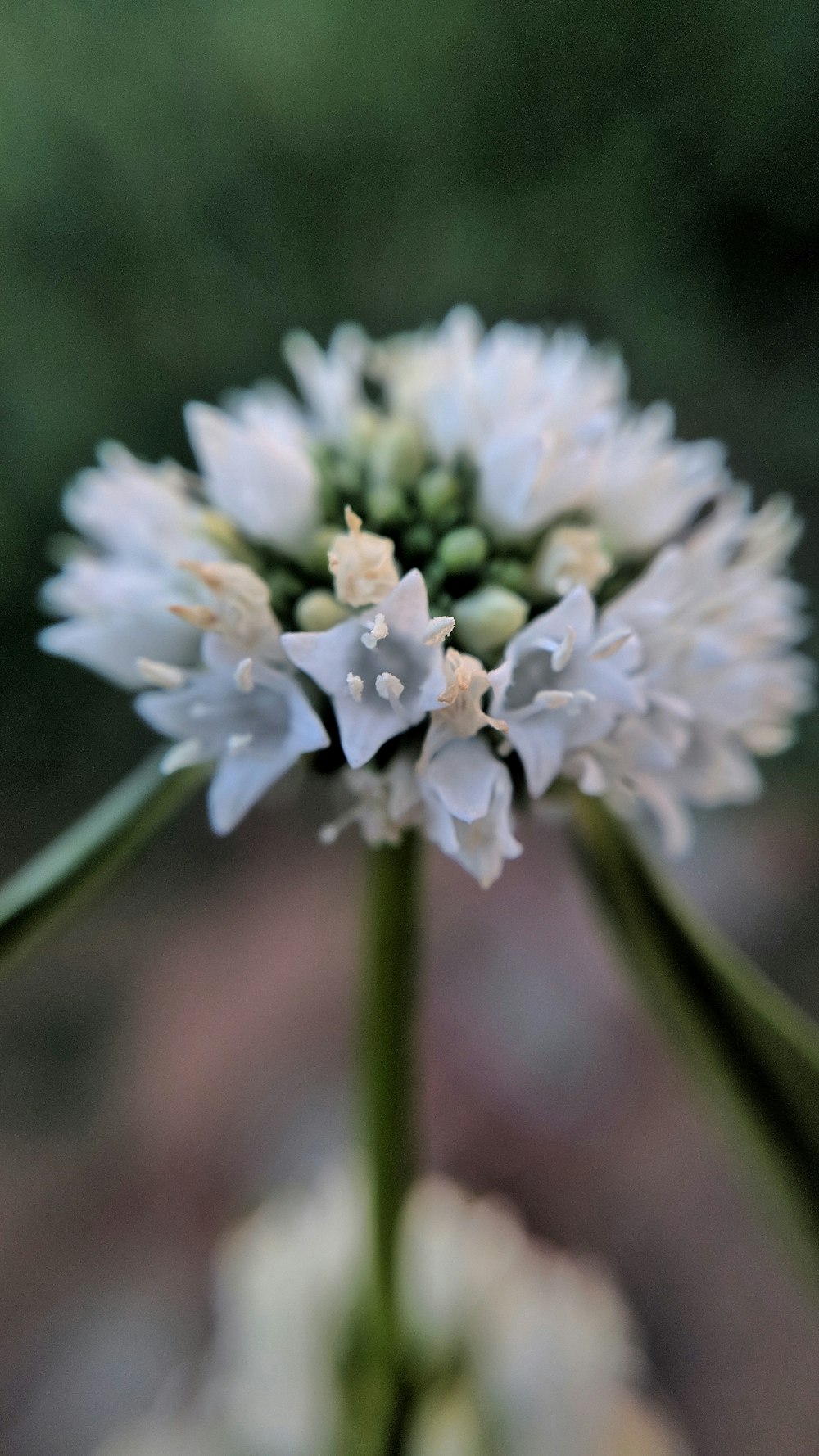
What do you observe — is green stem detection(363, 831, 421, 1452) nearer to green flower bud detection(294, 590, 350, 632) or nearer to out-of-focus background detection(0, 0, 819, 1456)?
green flower bud detection(294, 590, 350, 632)

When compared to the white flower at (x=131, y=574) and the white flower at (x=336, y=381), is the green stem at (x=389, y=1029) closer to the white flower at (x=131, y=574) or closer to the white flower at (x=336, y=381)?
the white flower at (x=131, y=574)

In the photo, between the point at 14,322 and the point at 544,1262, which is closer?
the point at 544,1262

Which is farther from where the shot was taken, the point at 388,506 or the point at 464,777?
the point at 388,506

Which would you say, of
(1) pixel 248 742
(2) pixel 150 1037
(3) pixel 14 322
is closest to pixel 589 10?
(3) pixel 14 322

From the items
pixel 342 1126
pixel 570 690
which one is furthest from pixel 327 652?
pixel 342 1126

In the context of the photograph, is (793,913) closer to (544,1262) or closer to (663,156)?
(544,1262)

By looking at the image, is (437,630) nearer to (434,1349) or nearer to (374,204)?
(434,1349)
